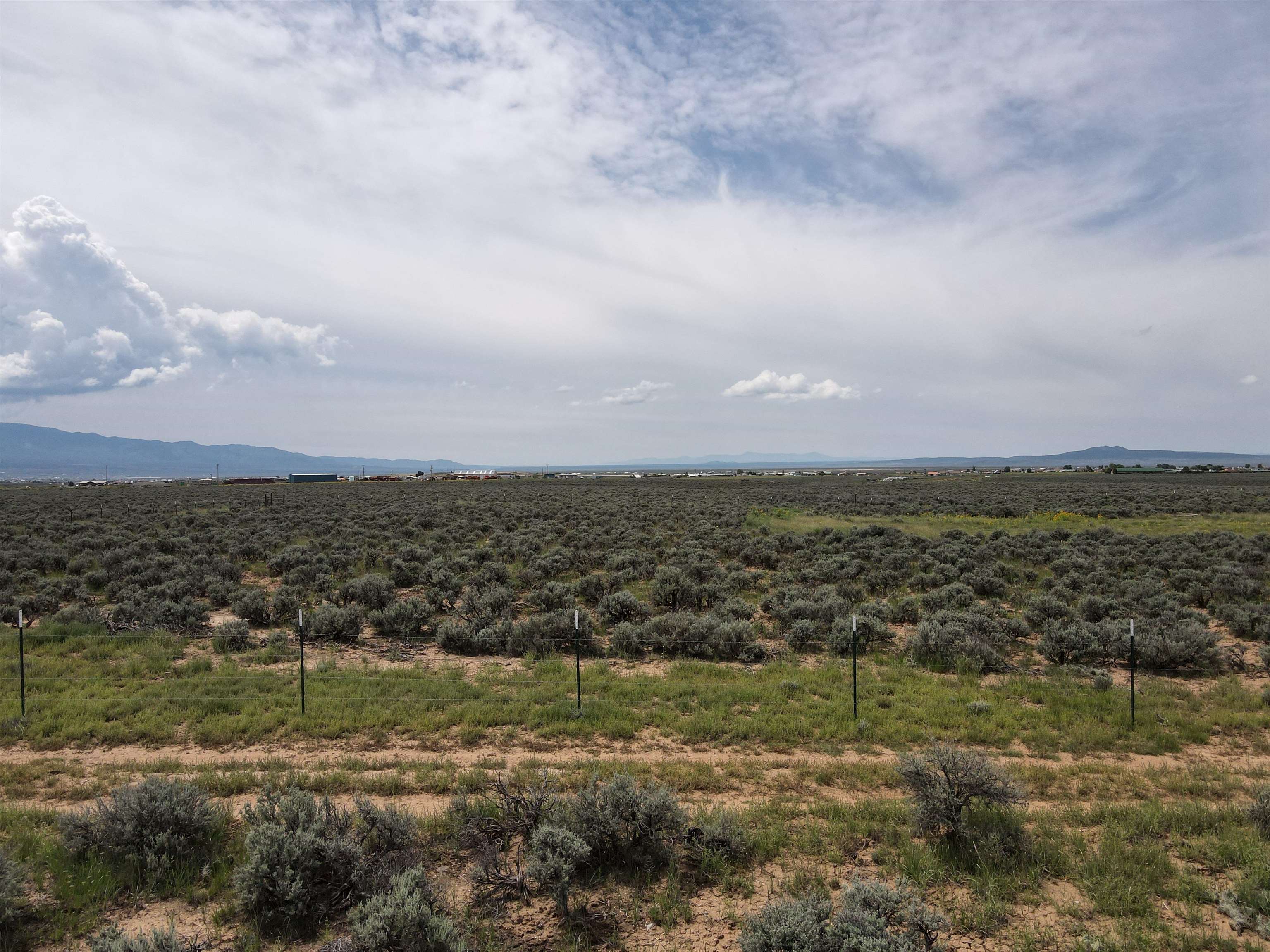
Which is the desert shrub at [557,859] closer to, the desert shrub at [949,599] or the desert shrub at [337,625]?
the desert shrub at [337,625]

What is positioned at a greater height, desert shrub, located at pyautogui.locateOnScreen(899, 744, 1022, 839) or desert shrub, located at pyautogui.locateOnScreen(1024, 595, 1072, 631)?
desert shrub, located at pyautogui.locateOnScreen(899, 744, 1022, 839)

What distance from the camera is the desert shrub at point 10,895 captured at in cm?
480

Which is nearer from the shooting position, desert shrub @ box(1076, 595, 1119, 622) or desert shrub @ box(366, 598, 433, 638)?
desert shrub @ box(366, 598, 433, 638)

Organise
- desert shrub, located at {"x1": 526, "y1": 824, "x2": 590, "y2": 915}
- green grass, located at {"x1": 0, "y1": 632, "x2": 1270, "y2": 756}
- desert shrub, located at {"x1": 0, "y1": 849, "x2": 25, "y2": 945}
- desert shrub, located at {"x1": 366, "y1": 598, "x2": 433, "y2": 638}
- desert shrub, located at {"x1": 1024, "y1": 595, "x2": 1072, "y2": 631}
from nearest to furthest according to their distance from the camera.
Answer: desert shrub, located at {"x1": 0, "y1": 849, "x2": 25, "y2": 945}, desert shrub, located at {"x1": 526, "y1": 824, "x2": 590, "y2": 915}, green grass, located at {"x1": 0, "y1": 632, "x2": 1270, "y2": 756}, desert shrub, located at {"x1": 366, "y1": 598, "x2": 433, "y2": 638}, desert shrub, located at {"x1": 1024, "y1": 595, "x2": 1072, "y2": 631}

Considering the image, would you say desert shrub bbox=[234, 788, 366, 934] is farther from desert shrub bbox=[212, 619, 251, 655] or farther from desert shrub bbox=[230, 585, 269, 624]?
desert shrub bbox=[230, 585, 269, 624]

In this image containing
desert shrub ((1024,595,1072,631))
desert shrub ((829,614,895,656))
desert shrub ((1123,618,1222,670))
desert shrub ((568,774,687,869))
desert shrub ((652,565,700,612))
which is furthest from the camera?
Answer: desert shrub ((652,565,700,612))

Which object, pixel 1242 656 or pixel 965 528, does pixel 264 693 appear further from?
pixel 965 528

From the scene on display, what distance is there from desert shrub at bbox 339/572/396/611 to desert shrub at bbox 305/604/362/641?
1.84 meters

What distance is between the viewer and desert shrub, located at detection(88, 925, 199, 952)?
4273mm

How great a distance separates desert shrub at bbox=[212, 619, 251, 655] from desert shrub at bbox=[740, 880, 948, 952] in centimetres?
1250

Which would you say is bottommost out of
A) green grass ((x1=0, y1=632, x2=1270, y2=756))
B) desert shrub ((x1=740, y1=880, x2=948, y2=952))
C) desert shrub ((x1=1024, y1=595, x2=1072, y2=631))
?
green grass ((x1=0, y1=632, x2=1270, y2=756))

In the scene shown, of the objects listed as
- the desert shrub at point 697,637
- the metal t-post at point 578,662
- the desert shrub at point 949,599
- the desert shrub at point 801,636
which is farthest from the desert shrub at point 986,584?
the metal t-post at point 578,662

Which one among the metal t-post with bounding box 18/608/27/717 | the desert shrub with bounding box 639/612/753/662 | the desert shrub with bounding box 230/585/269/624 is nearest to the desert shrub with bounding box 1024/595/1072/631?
the desert shrub with bounding box 639/612/753/662

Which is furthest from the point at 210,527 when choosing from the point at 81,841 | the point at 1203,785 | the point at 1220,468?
the point at 1220,468
